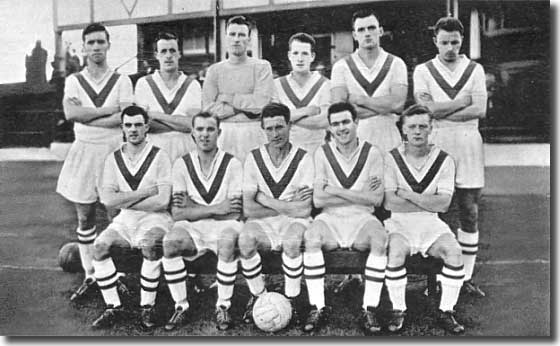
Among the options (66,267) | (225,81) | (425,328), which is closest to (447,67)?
(225,81)

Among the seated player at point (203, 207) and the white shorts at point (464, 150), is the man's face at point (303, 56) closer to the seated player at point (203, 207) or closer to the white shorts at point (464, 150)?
the seated player at point (203, 207)

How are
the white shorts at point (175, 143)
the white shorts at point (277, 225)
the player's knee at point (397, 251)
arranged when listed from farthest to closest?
1. the white shorts at point (175, 143)
2. the white shorts at point (277, 225)
3. the player's knee at point (397, 251)

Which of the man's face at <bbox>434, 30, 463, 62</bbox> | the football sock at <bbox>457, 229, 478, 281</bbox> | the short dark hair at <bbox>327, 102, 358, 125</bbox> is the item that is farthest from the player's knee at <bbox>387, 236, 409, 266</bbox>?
the man's face at <bbox>434, 30, 463, 62</bbox>

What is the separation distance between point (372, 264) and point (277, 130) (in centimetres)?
101

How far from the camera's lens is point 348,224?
3.53m

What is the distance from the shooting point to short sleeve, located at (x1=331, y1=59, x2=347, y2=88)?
11.8 ft

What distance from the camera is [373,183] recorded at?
356 cm

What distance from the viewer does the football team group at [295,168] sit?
3535mm

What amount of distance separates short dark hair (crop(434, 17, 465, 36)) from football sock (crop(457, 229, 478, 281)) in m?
1.25

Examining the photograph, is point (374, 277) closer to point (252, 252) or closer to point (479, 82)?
point (252, 252)

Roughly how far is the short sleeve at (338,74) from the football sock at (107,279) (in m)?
1.80

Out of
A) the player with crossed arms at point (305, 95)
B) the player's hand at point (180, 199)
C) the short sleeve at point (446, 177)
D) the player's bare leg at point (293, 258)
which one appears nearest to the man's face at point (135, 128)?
the player's hand at point (180, 199)

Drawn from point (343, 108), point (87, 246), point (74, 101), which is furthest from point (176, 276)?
point (343, 108)

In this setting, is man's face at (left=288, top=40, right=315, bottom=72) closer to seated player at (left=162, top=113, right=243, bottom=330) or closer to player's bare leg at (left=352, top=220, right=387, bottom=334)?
seated player at (left=162, top=113, right=243, bottom=330)
